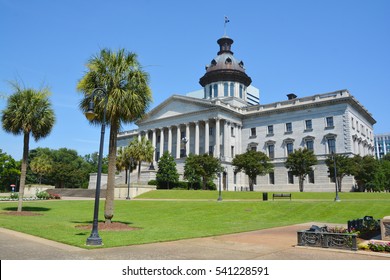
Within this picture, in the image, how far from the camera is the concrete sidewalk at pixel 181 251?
10.4m

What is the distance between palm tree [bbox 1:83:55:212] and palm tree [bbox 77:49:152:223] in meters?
8.87

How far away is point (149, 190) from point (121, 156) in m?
13.1

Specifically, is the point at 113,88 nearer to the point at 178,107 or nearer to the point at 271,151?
the point at 271,151

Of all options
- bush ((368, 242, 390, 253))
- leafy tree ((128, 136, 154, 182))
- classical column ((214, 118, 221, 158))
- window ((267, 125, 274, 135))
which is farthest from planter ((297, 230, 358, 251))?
window ((267, 125, 274, 135))

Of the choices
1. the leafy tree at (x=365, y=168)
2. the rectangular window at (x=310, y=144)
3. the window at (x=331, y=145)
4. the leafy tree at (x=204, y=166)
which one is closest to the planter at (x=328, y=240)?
the leafy tree at (x=204, y=166)

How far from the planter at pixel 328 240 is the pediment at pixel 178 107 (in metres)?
62.6

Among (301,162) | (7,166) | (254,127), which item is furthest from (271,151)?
(7,166)

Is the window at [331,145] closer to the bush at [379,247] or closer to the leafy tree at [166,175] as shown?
the leafy tree at [166,175]

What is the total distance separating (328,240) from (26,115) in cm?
2424

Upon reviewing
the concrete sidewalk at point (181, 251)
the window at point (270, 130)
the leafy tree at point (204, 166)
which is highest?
the window at point (270, 130)

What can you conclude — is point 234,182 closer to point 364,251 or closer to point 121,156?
point 121,156

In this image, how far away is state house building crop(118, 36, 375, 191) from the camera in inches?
2606

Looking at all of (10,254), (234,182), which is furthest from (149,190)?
(10,254)

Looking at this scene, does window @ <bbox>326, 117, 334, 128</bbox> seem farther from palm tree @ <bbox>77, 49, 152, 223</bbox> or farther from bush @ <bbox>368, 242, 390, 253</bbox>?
bush @ <bbox>368, 242, 390, 253</bbox>
